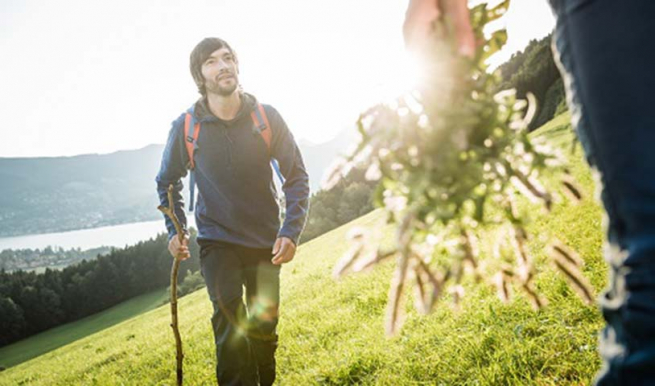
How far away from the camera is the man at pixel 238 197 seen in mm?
5078

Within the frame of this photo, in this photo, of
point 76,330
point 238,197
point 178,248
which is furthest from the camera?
point 76,330

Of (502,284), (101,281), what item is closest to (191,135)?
(502,284)

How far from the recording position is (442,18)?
1473mm

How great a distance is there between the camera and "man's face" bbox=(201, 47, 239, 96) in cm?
552

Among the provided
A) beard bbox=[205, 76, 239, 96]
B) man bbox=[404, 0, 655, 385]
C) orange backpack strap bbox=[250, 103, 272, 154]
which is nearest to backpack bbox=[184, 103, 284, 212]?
orange backpack strap bbox=[250, 103, 272, 154]

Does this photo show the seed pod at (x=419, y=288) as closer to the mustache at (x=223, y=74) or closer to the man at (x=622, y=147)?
the man at (x=622, y=147)

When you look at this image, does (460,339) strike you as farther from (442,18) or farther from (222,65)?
(222,65)

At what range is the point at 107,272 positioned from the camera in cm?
8250

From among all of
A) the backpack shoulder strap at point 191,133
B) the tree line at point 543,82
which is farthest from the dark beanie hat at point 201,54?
the tree line at point 543,82

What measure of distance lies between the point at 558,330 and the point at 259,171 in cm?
A: 380

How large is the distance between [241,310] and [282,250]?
0.84 metres

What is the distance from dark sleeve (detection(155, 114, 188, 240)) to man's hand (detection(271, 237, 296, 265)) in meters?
1.40

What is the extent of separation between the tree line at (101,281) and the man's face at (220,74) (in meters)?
60.2

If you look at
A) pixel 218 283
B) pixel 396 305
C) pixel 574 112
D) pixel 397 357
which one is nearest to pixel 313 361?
pixel 397 357
